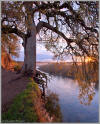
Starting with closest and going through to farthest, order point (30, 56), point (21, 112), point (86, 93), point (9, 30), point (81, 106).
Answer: point (21, 112), point (9, 30), point (81, 106), point (86, 93), point (30, 56)

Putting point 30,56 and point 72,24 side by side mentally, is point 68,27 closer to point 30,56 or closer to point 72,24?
point 72,24

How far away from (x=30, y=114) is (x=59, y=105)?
265cm

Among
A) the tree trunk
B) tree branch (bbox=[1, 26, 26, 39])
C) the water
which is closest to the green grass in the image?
the water

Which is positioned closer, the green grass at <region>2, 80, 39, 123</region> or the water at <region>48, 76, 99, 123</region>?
the green grass at <region>2, 80, 39, 123</region>

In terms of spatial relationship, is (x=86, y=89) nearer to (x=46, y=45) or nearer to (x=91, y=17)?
(x=91, y=17)

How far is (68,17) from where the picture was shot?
788cm

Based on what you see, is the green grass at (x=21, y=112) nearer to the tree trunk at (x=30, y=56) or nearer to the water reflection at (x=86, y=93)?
the water reflection at (x=86, y=93)

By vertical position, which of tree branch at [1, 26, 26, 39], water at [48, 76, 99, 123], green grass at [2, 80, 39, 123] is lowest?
water at [48, 76, 99, 123]

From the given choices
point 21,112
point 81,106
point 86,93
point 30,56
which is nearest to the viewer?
point 21,112

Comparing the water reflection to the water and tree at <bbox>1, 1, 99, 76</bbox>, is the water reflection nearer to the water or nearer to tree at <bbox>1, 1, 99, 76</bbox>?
the water

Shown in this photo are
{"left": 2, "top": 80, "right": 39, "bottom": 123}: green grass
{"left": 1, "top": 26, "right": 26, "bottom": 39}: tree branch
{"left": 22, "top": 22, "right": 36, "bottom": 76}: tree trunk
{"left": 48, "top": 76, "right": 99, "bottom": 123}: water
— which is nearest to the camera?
{"left": 2, "top": 80, "right": 39, "bottom": 123}: green grass

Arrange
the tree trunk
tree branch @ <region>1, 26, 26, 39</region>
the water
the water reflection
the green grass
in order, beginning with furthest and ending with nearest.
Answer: the tree trunk, the water reflection, the water, tree branch @ <region>1, 26, 26, 39</region>, the green grass

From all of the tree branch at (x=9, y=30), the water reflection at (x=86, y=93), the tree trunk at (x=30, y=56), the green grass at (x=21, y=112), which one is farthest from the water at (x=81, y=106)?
the tree branch at (x=9, y=30)

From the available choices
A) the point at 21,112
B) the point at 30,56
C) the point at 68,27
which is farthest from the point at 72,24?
the point at 21,112
